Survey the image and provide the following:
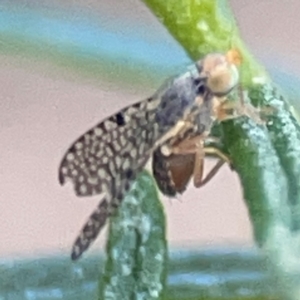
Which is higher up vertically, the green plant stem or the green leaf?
the green plant stem

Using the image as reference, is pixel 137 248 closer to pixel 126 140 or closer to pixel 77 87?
pixel 126 140

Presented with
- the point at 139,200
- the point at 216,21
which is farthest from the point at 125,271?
the point at 216,21

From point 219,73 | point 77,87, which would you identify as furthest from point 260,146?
point 77,87

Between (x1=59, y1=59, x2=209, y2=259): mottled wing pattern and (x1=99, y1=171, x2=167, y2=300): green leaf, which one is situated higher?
(x1=59, y1=59, x2=209, y2=259): mottled wing pattern

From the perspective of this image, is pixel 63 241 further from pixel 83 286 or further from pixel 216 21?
pixel 216 21
